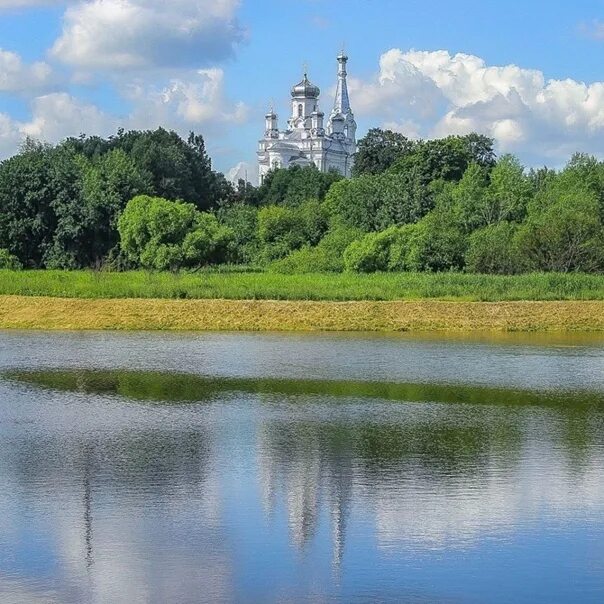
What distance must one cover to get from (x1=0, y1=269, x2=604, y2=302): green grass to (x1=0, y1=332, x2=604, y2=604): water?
1401cm

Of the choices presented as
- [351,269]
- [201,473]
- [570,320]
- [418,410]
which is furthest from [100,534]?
[351,269]

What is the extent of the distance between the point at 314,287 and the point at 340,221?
80.4ft

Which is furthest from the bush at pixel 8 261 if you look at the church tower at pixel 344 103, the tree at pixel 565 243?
the church tower at pixel 344 103

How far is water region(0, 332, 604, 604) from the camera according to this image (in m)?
9.02

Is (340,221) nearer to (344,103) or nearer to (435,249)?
(435,249)

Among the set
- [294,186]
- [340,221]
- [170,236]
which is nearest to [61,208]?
[170,236]

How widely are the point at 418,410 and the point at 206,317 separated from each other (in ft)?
56.6

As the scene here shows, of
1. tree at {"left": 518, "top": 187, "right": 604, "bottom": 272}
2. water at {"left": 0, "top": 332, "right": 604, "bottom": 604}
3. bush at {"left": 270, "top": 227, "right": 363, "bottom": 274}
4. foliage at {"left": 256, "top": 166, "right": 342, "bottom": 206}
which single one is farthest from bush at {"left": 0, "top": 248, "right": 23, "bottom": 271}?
foliage at {"left": 256, "top": 166, "right": 342, "bottom": 206}

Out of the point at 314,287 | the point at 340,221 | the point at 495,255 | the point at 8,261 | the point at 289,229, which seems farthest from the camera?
the point at 289,229

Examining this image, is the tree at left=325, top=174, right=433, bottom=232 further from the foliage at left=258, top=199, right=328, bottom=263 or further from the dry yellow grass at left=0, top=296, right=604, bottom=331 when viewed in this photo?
the dry yellow grass at left=0, top=296, right=604, bottom=331

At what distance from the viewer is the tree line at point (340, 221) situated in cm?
4743

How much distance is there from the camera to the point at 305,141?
127 m

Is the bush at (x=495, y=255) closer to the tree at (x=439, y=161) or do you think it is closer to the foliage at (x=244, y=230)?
the foliage at (x=244, y=230)

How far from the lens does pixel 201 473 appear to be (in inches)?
497
